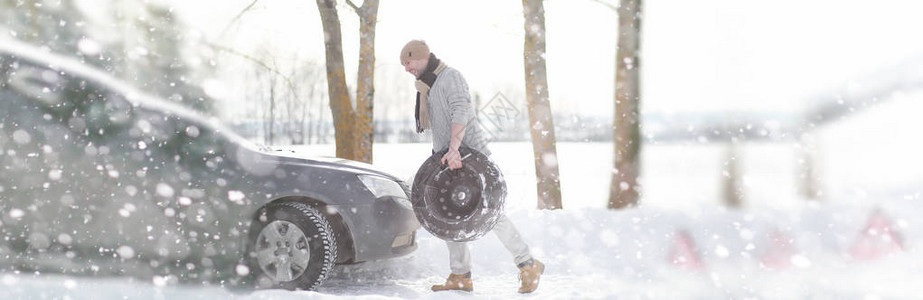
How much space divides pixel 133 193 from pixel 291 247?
1087 millimetres

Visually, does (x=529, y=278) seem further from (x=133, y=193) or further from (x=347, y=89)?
(x=347, y=89)

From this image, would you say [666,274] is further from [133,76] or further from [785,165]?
[133,76]

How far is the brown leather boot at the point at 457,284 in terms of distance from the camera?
548 centimetres

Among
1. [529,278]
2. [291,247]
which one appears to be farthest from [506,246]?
[291,247]

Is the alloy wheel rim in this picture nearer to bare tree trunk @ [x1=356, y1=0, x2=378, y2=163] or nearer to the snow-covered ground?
the snow-covered ground

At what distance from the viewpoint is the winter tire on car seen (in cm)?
506

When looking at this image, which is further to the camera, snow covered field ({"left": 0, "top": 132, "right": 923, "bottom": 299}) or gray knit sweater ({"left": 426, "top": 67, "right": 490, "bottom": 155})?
gray knit sweater ({"left": 426, "top": 67, "right": 490, "bottom": 155})

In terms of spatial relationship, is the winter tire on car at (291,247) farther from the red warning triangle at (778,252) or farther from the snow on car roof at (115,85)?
the red warning triangle at (778,252)

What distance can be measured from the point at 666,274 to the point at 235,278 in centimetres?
340

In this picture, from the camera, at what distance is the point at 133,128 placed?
4.93m

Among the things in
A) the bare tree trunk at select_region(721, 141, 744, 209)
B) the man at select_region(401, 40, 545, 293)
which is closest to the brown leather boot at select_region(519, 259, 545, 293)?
the man at select_region(401, 40, 545, 293)

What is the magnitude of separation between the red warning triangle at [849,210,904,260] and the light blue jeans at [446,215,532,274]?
11.0 feet

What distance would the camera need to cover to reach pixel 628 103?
9109 mm

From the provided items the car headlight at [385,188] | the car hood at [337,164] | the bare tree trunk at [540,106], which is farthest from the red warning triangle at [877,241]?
the car hood at [337,164]
